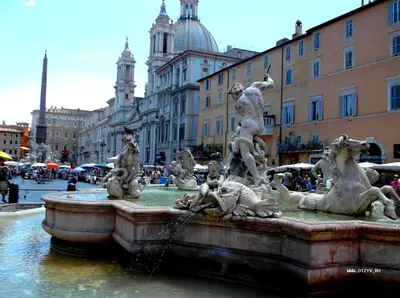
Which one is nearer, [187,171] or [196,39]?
[187,171]

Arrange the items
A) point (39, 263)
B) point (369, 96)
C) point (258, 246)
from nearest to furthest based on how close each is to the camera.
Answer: point (258, 246) → point (39, 263) → point (369, 96)

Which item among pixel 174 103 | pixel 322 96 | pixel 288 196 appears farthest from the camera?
pixel 174 103

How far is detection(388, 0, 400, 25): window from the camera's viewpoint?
79.6 ft

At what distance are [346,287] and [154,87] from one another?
6852 centimetres

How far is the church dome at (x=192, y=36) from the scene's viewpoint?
240 ft

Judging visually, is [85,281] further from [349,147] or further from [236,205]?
[349,147]

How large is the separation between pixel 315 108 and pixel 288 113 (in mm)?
3349

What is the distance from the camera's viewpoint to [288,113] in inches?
1345

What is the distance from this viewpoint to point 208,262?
204 inches

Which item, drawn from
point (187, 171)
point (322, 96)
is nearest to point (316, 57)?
point (322, 96)

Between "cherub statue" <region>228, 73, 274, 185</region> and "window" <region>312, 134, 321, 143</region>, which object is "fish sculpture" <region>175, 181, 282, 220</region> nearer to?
"cherub statue" <region>228, 73, 274, 185</region>

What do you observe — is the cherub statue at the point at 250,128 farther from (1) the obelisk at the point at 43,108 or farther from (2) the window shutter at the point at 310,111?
(1) the obelisk at the point at 43,108

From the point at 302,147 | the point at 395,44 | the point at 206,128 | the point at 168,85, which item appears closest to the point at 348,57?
the point at 395,44

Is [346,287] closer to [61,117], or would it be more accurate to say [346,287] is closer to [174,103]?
[174,103]
